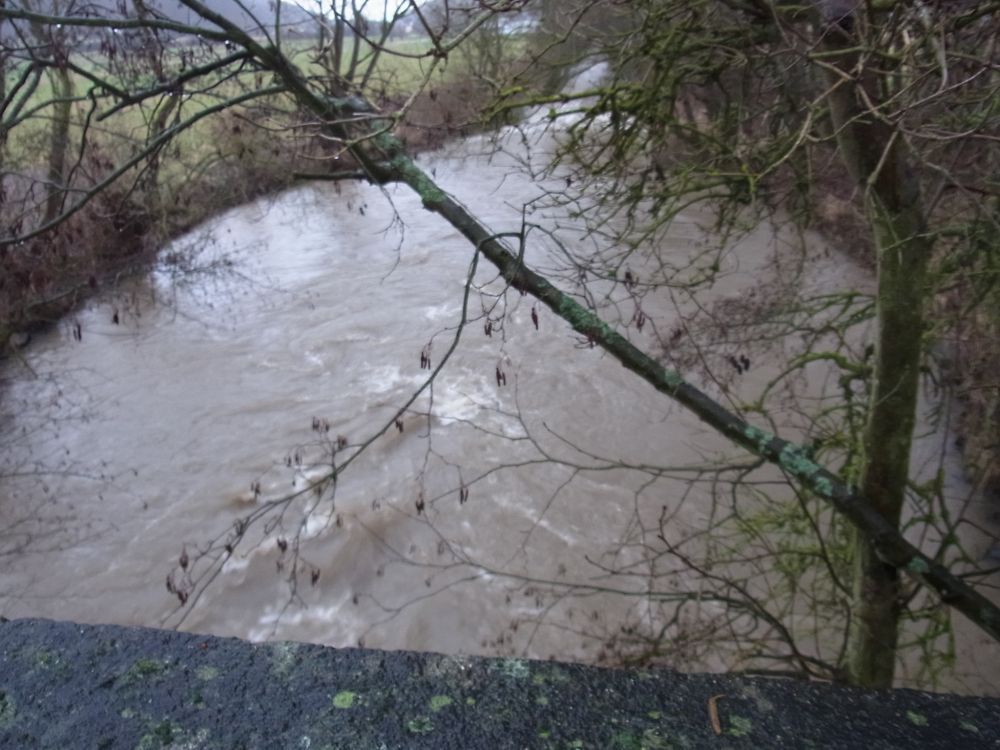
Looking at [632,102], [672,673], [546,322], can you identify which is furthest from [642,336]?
[672,673]

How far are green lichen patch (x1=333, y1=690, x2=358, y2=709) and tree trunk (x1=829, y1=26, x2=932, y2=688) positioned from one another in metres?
3.04

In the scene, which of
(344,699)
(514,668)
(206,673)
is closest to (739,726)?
(514,668)

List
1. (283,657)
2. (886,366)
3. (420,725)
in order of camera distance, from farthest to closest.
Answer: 1. (886,366)
2. (283,657)
3. (420,725)

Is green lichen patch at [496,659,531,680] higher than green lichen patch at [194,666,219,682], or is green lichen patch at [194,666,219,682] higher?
green lichen patch at [194,666,219,682]

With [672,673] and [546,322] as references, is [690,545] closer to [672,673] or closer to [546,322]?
[546,322]

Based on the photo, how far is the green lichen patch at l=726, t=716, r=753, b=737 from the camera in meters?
0.98

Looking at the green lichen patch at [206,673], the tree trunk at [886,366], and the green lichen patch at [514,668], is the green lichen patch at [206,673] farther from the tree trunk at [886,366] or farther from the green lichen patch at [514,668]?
the tree trunk at [886,366]

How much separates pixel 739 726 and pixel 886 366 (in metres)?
3.30

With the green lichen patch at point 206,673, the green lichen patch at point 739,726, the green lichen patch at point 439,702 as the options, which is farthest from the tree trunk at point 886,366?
the green lichen patch at point 206,673

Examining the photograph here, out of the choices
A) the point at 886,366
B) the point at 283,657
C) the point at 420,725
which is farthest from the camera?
the point at 886,366

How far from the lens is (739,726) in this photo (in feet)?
3.24

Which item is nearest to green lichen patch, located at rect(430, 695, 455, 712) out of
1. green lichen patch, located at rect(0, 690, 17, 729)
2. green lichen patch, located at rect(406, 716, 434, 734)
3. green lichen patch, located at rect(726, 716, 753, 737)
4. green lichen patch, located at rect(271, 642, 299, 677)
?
green lichen patch, located at rect(406, 716, 434, 734)

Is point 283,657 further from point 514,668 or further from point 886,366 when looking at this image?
point 886,366

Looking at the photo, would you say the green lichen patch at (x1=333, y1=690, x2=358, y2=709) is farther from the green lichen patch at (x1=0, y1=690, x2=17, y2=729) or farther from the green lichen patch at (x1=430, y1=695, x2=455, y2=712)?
the green lichen patch at (x1=0, y1=690, x2=17, y2=729)
